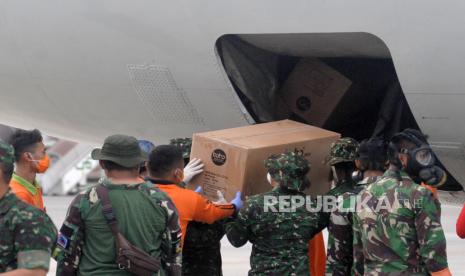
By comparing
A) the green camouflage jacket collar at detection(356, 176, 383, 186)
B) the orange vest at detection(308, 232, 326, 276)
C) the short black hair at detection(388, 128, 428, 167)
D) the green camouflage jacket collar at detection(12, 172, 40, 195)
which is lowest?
the orange vest at detection(308, 232, 326, 276)

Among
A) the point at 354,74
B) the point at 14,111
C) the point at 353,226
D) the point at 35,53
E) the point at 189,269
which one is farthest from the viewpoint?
the point at 14,111

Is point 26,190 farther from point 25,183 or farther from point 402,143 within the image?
point 402,143

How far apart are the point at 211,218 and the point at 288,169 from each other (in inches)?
20.2

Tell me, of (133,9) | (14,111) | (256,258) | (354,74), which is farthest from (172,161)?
(14,111)

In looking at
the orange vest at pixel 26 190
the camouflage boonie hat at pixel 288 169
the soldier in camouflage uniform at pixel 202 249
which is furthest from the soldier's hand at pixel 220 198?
the orange vest at pixel 26 190

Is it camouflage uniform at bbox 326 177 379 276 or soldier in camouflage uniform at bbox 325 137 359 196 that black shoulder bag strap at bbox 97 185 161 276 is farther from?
soldier in camouflage uniform at bbox 325 137 359 196

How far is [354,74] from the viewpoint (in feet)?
19.4

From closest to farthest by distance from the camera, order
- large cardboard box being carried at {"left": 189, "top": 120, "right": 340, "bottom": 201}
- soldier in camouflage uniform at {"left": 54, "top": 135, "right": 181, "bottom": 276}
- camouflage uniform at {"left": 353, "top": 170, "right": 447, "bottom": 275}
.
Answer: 1. soldier in camouflage uniform at {"left": 54, "top": 135, "right": 181, "bottom": 276}
2. camouflage uniform at {"left": 353, "top": 170, "right": 447, "bottom": 275}
3. large cardboard box being carried at {"left": 189, "top": 120, "right": 340, "bottom": 201}

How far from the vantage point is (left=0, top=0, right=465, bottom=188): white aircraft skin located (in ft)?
16.0

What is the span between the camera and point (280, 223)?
4973mm

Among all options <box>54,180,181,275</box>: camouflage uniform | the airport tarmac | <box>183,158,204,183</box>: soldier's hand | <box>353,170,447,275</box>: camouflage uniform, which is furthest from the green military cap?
the airport tarmac

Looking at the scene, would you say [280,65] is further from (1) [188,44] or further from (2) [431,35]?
(2) [431,35]

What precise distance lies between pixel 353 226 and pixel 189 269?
3.61 ft

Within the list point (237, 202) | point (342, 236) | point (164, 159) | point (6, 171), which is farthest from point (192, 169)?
point (6, 171)
